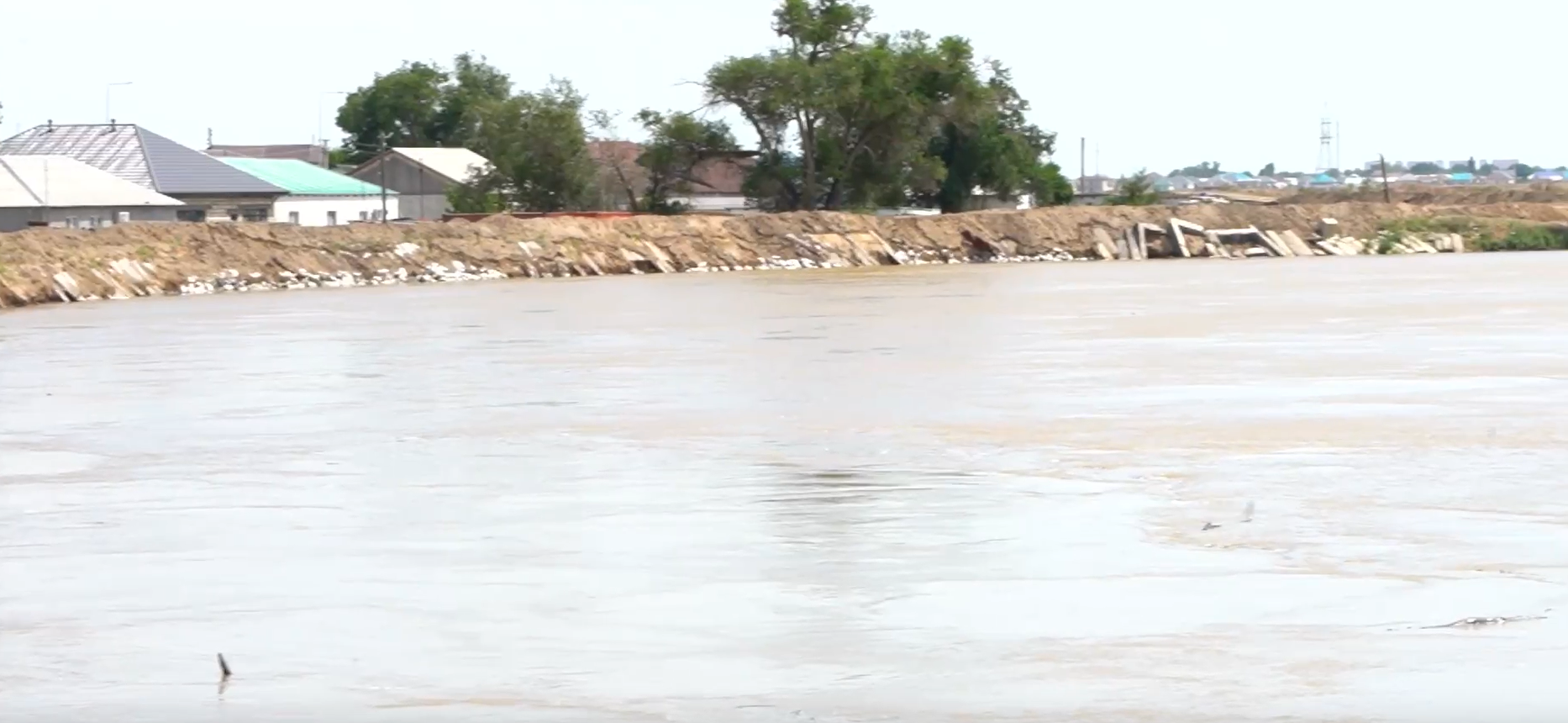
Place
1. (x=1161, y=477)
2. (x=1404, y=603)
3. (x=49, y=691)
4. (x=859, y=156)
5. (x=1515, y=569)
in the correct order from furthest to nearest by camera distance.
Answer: (x=859, y=156) < (x=1161, y=477) < (x=1515, y=569) < (x=1404, y=603) < (x=49, y=691)

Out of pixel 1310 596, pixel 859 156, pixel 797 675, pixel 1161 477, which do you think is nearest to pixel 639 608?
pixel 797 675

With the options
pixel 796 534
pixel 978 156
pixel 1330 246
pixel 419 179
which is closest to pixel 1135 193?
pixel 978 156

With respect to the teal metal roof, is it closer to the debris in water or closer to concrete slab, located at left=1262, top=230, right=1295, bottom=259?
concrete slab, located at left=1262, top=230, right=1295, bottom=259

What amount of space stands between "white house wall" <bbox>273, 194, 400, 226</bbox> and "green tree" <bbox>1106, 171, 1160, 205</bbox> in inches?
1167

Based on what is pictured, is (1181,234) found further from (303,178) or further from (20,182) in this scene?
(20,182)

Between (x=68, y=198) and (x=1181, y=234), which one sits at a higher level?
(x=68, y=198)

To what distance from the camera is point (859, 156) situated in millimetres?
81875

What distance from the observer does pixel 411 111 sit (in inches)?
4712

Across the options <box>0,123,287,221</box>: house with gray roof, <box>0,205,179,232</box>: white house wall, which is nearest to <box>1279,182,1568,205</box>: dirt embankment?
<box>0,123,287,221</box>: house with gray roof

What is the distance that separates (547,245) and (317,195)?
26066mm

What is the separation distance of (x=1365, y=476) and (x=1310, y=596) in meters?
4.54

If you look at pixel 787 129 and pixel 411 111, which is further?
pixel 411 111

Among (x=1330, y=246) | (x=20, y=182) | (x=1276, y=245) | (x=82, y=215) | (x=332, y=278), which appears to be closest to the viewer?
(x=332, y=278)

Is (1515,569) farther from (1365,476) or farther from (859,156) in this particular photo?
(859,156)
